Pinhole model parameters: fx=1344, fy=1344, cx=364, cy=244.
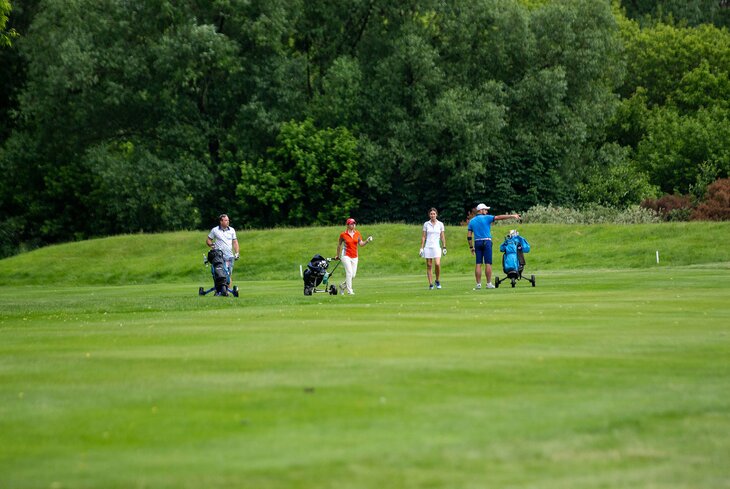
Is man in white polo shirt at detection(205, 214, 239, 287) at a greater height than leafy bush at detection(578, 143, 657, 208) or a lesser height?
lesser

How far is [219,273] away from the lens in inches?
1300

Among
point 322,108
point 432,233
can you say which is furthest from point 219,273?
point 322,108

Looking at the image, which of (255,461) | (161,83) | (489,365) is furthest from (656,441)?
(161,83)

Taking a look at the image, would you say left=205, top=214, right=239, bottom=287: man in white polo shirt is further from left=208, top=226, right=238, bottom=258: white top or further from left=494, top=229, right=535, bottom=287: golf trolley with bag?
left=494, top=229, right=535, bottom=287: golf trolley with bag

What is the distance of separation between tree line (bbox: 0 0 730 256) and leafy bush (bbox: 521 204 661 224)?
6402mm

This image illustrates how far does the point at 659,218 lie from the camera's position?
60.5m

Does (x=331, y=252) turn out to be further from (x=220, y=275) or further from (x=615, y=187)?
(x=615, y=187)

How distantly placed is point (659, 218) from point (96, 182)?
32.2 meters

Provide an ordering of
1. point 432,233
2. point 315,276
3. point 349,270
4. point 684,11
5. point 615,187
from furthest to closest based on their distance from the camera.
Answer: point 684,11 < point 615,187 < point 432,233 < point 315,276 < point 349,270

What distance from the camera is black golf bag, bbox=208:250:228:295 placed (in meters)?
33.0

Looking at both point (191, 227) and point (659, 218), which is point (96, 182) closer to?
point (191, 227)

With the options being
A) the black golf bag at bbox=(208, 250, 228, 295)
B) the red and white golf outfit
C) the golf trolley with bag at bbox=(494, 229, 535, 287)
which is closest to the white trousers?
the red and white golf outfit

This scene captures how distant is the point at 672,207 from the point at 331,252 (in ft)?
59.0

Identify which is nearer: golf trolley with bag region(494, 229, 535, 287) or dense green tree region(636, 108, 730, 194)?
golf trolley with bag region(494, 229, 535, 287)
